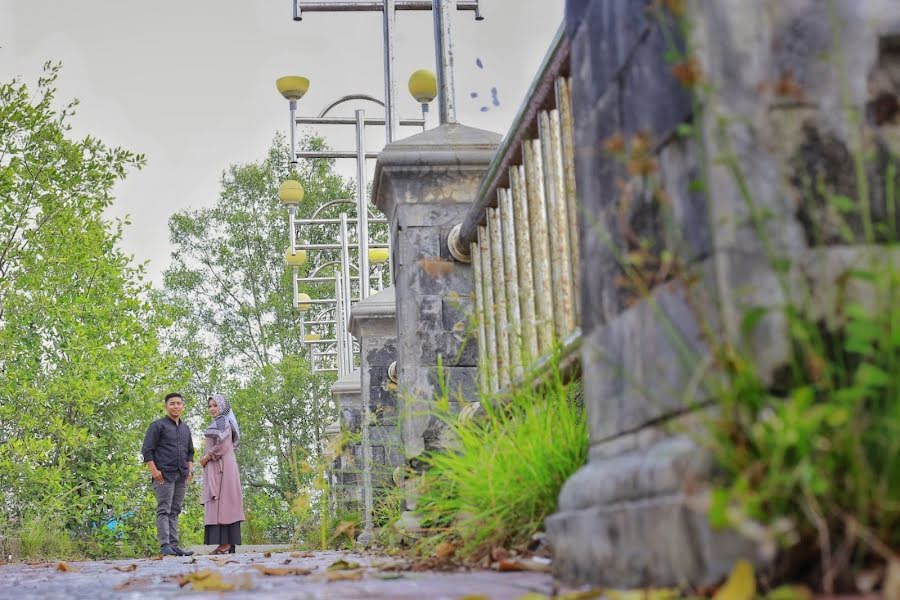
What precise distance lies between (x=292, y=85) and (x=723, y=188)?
46.7ft

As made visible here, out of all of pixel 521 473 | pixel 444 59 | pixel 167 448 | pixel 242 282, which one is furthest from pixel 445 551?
pixel 242 282

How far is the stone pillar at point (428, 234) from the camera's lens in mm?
6598

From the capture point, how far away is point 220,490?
12.7 m

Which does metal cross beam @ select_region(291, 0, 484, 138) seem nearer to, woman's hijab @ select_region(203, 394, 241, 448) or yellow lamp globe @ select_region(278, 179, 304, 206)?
woman's hijab @ select_region(203, 394, 241, 448)

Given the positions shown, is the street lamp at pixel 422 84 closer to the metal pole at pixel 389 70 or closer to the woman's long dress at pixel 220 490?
the metal pole at pixel 389 70

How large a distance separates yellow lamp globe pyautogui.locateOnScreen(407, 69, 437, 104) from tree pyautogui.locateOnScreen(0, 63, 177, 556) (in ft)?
12.3

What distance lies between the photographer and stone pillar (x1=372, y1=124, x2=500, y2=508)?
6.60 metres

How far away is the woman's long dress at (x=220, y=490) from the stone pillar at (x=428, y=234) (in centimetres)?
638

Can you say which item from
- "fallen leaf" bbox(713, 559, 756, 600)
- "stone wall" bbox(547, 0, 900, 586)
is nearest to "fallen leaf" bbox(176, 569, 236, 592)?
"stone wall" bbox(547, 0, 900, 586)

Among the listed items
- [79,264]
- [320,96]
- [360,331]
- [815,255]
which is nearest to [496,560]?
[815,255]

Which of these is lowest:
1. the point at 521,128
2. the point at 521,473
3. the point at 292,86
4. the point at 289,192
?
the point at 521,473

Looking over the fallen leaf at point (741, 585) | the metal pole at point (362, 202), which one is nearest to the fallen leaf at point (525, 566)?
the fallen leaf at point (741, 585)

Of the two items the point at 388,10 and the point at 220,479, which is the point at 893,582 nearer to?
the point at 388,10

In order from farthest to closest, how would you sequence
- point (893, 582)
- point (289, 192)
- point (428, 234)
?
point (289, 192)
point (428, 234)
point (893, 582)
